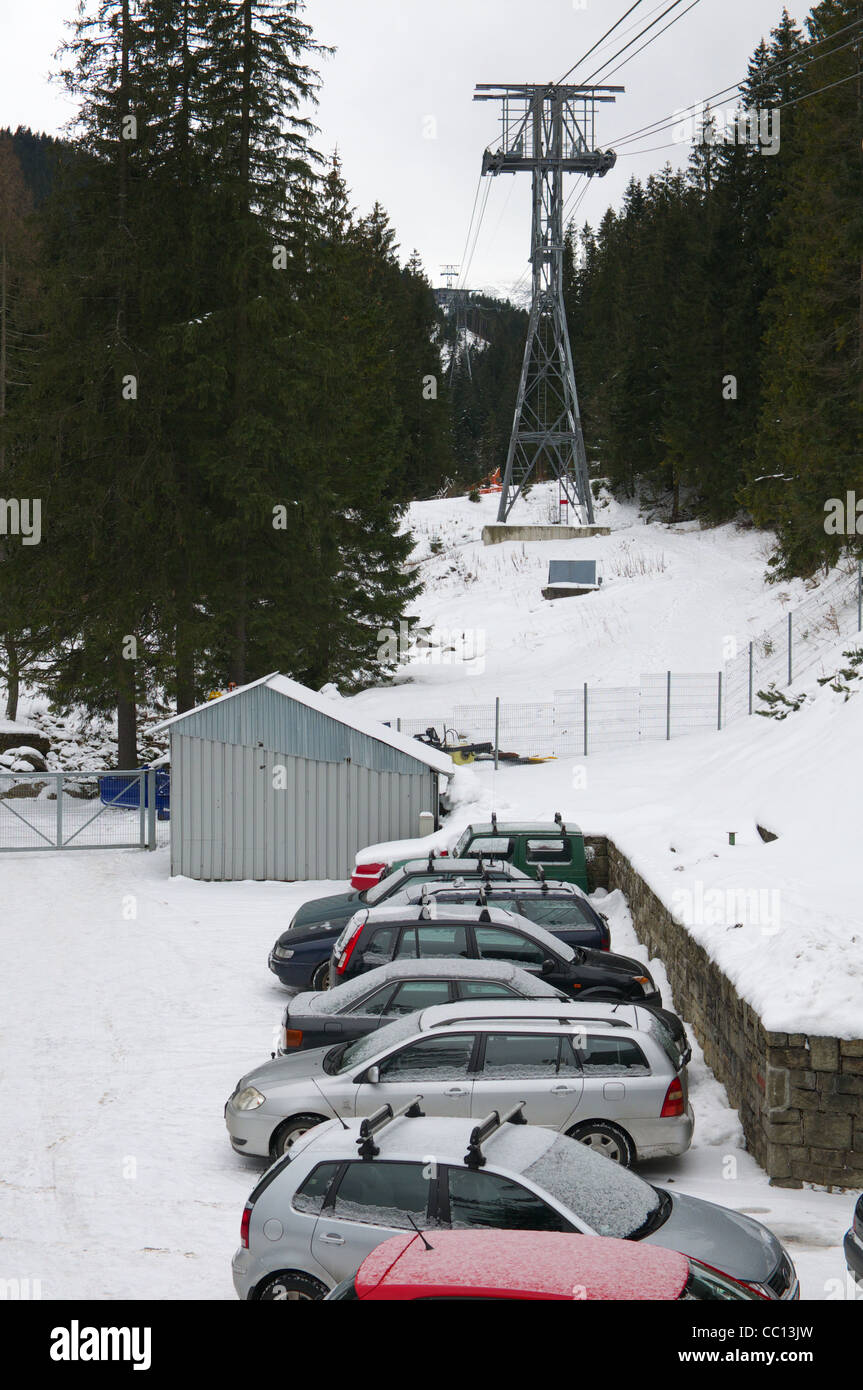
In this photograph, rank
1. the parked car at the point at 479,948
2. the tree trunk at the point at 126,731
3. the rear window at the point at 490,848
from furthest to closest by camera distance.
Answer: the tree trunk at the point at 126,731
the rear window at the point at 490,848
the parked car at the point at 479,948

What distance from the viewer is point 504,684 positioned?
112 feet

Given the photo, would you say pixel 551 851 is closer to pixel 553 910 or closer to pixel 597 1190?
pixel 553 910

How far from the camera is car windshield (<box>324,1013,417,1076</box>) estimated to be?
361 inches

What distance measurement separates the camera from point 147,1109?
10.6 meters

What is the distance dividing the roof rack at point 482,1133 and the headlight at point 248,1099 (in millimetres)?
2717

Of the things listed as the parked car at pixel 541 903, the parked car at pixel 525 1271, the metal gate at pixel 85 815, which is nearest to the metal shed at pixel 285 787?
the metal gate at pixel 85 815

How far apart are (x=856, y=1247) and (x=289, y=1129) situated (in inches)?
169

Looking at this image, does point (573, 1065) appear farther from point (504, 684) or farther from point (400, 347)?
point (400, 347)

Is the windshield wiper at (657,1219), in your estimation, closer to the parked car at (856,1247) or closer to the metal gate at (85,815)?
the parked car at (856,1247)

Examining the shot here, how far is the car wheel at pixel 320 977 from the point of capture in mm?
13648

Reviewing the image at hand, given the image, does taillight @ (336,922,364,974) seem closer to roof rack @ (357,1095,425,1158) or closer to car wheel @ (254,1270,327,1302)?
roof rack @ (357,1095,425,1158)

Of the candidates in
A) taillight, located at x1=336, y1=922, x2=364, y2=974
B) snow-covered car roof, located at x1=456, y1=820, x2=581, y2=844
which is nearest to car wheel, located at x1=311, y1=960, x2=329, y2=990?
taillight, located at x1=336, y1=922, x2=364, y2=974

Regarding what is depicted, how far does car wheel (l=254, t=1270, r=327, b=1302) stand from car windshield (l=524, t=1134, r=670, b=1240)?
4.40 ft
